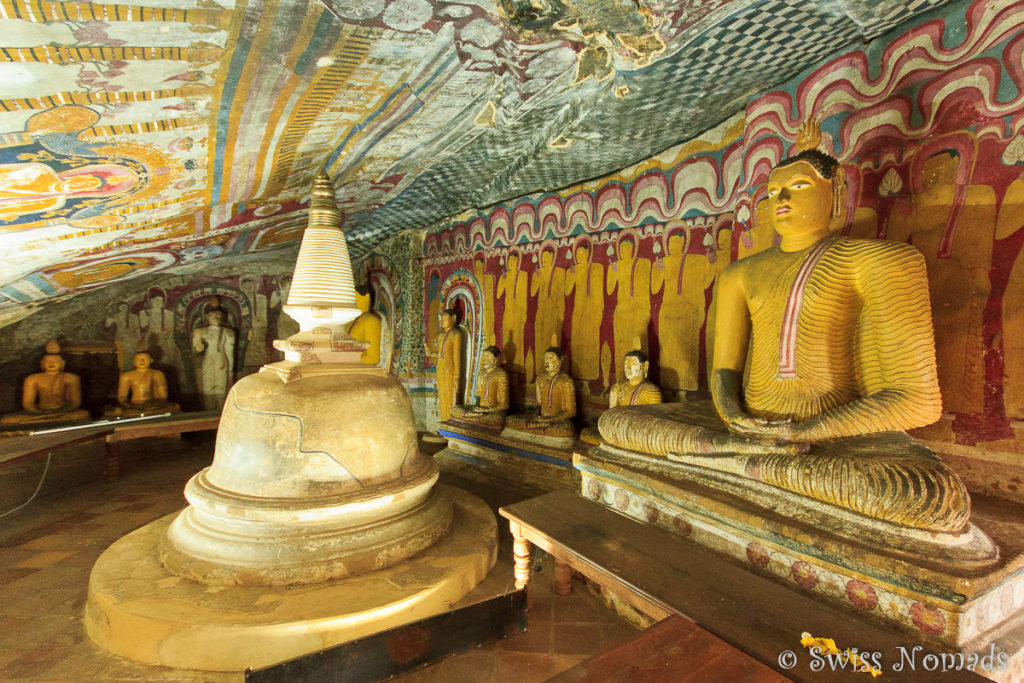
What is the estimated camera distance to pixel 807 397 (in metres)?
2.63

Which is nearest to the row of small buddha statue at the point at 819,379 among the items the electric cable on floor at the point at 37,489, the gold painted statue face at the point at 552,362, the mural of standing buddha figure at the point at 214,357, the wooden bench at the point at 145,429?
the gold painted statue face at the point at 552,362

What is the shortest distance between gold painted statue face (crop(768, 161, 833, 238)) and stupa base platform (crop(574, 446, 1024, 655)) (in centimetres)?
154

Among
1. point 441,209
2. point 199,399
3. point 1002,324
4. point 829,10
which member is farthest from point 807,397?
point 199,399

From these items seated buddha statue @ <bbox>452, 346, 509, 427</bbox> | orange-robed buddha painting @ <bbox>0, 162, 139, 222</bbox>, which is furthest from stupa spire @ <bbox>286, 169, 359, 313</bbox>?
seated buddha statue @ <bbox>452, 346, 509, 427</bbox>

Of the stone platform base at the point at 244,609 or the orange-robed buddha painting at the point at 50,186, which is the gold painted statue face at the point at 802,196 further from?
the orange-robed buddha painting at the point at 50,186

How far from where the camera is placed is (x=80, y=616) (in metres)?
2.89

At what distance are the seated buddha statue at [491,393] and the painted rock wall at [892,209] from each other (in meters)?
1.02

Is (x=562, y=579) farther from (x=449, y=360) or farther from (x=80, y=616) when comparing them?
(x=449, y=360)

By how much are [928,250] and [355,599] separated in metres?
3.66

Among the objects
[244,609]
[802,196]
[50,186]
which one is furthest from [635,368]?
[50,186]

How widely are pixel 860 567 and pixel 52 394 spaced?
9.40 m

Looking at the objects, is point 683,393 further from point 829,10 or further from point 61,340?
point 61,340

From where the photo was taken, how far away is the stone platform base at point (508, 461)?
470 cm

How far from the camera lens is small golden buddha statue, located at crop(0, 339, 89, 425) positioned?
6.68 meters
